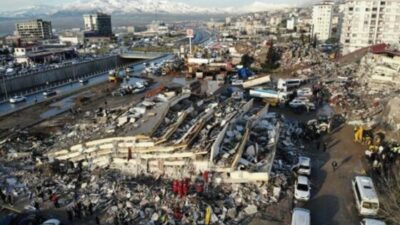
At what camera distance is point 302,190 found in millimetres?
12602

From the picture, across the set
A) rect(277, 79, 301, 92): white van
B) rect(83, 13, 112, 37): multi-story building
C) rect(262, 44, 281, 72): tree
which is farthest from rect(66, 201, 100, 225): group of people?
rect(83, 13, 112, 37): multi-story building

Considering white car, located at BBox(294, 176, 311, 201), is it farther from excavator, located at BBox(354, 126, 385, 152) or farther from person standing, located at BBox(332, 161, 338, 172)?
excavator, located at BBox(354, 126, 385, 152)

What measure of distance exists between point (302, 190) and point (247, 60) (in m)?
31.7

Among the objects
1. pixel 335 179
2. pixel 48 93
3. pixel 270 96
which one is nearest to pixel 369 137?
pixel 335 179

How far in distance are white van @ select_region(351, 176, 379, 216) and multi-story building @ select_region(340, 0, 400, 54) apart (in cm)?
3937

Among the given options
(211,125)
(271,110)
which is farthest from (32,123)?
(271,110)

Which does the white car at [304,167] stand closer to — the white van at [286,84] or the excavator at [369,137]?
the excavator at [369,137]

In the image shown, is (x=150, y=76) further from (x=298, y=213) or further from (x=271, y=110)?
(x=298, y=213)

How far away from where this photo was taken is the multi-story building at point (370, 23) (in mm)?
46219

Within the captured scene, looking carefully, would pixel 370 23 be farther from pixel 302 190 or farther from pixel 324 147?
pixel 302 190

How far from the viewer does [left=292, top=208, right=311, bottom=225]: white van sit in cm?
1056

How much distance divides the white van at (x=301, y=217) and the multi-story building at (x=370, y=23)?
138ft

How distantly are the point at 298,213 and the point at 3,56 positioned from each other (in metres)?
60.5

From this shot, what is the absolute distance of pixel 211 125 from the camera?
16812 millimetres
